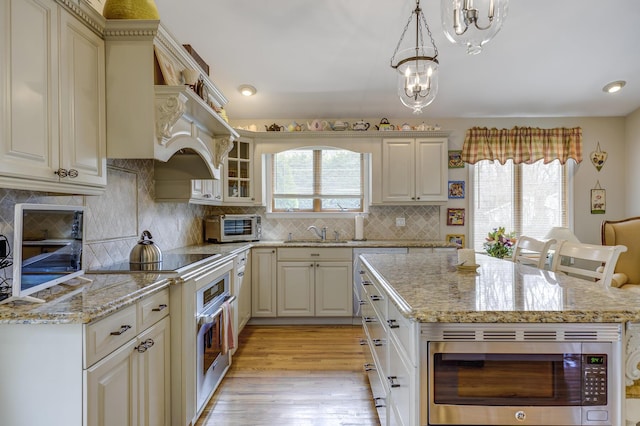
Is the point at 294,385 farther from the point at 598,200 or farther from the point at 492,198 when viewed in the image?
the point at 598,200

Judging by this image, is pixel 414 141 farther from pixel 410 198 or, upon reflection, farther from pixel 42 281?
pixel 42 281

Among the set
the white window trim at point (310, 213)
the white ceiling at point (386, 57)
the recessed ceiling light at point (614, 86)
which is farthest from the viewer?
the white window trim at point (310, 213)

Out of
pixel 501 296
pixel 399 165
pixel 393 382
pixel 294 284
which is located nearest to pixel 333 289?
pixel 294 284

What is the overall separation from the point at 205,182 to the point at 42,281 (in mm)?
1973

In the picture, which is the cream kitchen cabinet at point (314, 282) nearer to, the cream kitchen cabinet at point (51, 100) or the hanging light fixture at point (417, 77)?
the hanging light fixture at point (417, 77)

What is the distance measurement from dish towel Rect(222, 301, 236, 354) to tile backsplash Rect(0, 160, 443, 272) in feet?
2.58

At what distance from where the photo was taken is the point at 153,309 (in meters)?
1.64

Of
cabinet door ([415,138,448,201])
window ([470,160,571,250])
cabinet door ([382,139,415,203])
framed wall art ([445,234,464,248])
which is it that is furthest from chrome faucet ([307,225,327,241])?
window ([470,160,571,250])

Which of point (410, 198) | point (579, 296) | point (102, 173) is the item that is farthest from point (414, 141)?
point (102, 173)

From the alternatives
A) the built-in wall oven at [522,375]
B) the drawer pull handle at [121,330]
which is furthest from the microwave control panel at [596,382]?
the drawer pull handle at [121,330]

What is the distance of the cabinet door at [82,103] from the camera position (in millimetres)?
1524

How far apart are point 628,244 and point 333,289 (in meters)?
3.20

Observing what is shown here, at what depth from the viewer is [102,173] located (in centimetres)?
181

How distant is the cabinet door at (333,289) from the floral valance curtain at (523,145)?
7.15 feet
